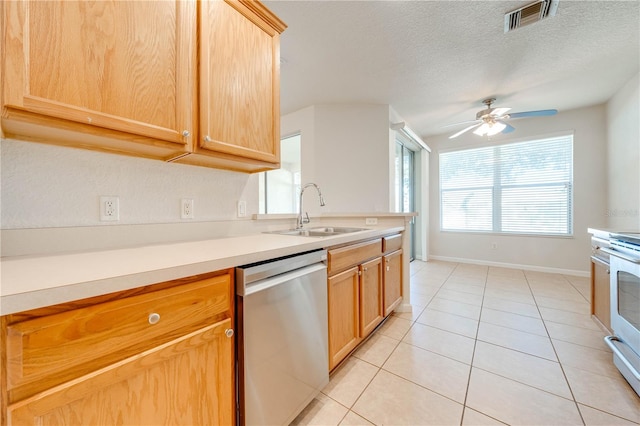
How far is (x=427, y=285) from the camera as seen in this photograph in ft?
11.1

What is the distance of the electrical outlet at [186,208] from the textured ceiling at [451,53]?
5.18ft

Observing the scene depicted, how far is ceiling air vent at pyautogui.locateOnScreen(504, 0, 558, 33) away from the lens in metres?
1.79

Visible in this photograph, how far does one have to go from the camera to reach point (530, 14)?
6.22ft

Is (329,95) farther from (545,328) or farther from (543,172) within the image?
(543,172)

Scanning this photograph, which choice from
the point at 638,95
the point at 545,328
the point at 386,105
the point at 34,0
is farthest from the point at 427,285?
the point at 34,0

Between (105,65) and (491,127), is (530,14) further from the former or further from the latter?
(105,65)

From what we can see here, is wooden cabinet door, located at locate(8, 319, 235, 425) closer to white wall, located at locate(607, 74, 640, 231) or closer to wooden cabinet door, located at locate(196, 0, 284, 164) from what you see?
wooden cabinet door, located at locate(196, 0, 284, 164)

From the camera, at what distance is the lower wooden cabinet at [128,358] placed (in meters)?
0.53

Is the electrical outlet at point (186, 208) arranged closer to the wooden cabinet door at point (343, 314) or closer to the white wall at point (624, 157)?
the wooden cabinet door at point (343, 314)

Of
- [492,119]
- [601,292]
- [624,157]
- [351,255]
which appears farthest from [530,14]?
[624,157]

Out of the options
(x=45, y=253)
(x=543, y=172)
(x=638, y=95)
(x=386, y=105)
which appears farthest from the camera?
(x=543, y=172)

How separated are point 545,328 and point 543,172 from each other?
3.05 metres

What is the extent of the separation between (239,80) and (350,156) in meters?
2.37

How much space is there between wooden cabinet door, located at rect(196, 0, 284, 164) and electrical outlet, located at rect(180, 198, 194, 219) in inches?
14.8
